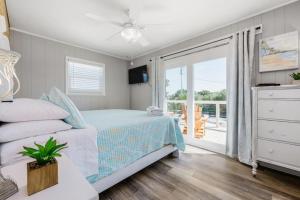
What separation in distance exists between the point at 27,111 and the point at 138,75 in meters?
3.41

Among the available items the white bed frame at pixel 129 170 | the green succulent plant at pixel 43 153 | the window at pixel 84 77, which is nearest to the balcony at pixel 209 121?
the white bed frame at pixel 129 170

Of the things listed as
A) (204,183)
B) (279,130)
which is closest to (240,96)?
(279,130)

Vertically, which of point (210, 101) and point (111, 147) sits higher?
point (210, 101)

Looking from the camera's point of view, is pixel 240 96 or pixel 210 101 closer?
pixel 240 96

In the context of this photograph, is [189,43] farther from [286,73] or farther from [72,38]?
[72,38]

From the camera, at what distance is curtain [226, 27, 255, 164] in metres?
2.29

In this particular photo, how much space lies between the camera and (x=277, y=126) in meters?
1.77

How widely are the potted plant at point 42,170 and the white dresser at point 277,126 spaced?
88.7 inches


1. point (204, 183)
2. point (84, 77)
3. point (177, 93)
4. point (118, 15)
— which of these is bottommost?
point (204, 183)

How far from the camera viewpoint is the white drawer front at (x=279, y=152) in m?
1.65

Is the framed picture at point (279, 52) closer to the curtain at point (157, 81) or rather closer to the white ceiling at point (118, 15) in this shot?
the white ceiling at point (118, 15)

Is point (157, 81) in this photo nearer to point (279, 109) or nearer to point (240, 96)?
point (240, 96)

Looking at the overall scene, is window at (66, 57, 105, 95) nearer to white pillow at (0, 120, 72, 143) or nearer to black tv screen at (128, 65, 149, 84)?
black tv screen at (128, 65, 149, 84)

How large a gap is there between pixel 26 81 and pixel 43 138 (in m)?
2.62
